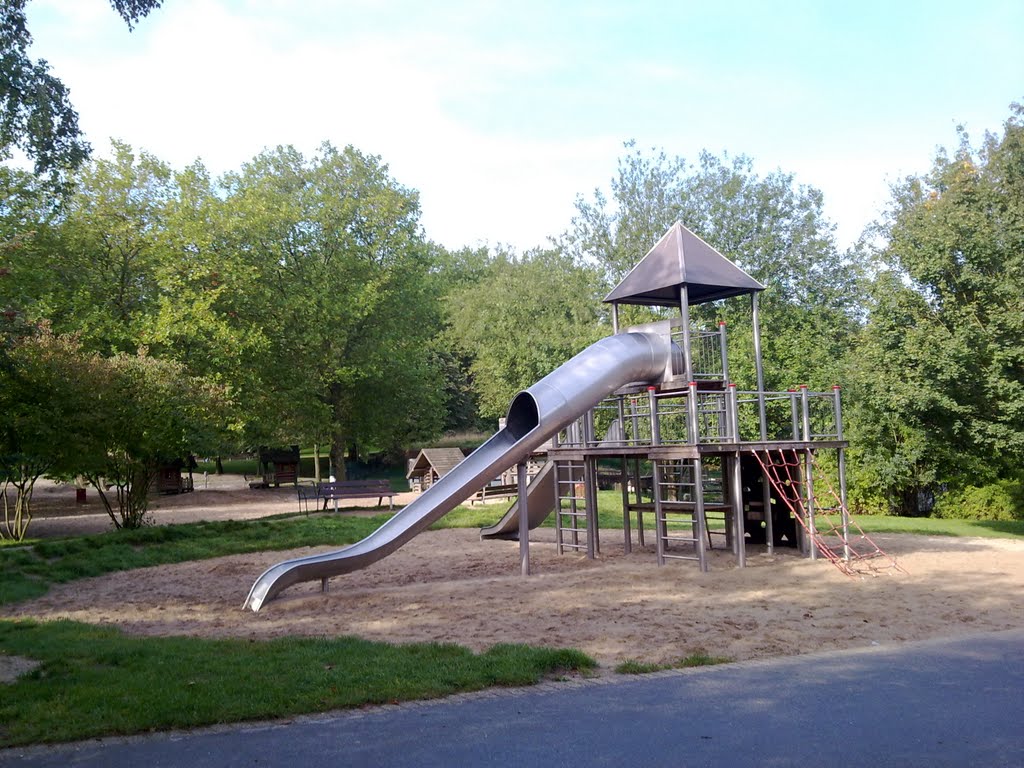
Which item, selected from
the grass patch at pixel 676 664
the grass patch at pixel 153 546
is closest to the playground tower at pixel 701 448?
the grass patch at pixel 153 546

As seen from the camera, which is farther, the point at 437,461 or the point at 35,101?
the point at 437,461

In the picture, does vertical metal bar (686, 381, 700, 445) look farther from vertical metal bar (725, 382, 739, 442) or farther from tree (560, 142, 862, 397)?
tree (560, 142, 862, 397)

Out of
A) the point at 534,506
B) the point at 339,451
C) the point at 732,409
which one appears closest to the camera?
the point at 732,409

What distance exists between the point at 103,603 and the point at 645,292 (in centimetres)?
1010

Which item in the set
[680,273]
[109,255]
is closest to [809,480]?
[680,273]

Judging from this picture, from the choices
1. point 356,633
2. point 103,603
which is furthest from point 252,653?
point 103,603

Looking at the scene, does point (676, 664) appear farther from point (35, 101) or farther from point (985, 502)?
point (985, 502)

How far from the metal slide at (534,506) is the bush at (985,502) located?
14797 mm

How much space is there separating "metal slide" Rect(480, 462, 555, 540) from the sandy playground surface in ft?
2.11

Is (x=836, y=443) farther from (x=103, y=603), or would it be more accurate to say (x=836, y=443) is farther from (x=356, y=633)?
(x=103, y=603)

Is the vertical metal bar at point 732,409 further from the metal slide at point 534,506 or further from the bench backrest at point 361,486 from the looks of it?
the bench backrest at point 361,486

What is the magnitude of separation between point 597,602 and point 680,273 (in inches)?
253

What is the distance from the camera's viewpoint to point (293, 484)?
136 feet

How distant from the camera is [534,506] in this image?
18.4 meters
